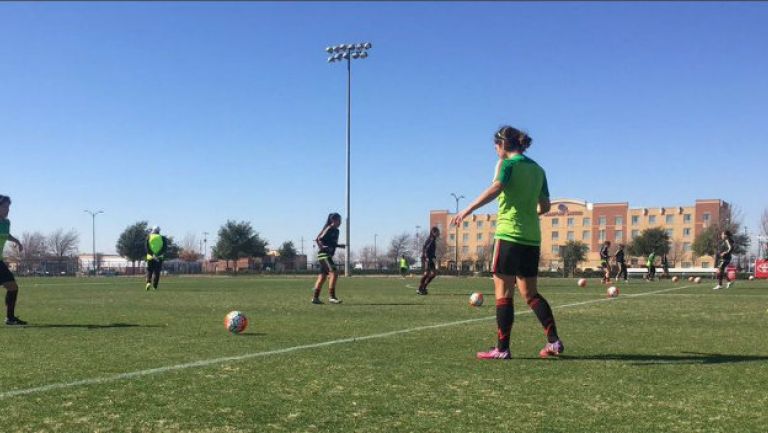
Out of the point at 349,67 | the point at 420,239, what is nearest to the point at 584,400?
the point at 349,67

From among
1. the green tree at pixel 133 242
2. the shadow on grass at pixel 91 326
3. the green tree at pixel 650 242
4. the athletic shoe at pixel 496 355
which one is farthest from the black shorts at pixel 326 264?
the green tree at pixel 133 242

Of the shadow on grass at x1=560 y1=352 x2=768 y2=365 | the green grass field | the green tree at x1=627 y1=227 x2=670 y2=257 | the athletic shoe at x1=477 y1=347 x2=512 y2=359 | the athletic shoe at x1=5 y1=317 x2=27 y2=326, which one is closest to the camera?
the green grass field

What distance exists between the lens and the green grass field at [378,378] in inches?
133

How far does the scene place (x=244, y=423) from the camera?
3328 mm

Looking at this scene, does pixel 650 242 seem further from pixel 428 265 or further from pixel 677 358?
pixel 677 358

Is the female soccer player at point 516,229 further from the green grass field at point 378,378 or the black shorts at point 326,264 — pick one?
the black shorts at point 326,264

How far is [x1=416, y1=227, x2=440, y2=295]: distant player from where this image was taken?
1679cm

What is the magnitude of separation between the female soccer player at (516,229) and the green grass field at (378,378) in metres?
0.37

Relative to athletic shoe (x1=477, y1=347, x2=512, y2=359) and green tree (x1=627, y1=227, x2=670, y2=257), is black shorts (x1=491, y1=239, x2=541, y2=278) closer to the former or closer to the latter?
athletic shoe (x1=477, y1=347, x2=512, y2=359)

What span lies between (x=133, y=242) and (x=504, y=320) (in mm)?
91943

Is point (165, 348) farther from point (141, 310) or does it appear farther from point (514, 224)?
point (141, 310)

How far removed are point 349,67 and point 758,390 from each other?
1852 inches

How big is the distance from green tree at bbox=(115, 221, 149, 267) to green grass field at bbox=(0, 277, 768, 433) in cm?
8748

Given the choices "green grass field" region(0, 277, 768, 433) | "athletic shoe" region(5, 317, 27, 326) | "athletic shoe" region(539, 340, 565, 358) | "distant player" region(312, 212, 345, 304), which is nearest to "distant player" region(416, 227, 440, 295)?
"distant player" region(312, 212, 345, 304)
